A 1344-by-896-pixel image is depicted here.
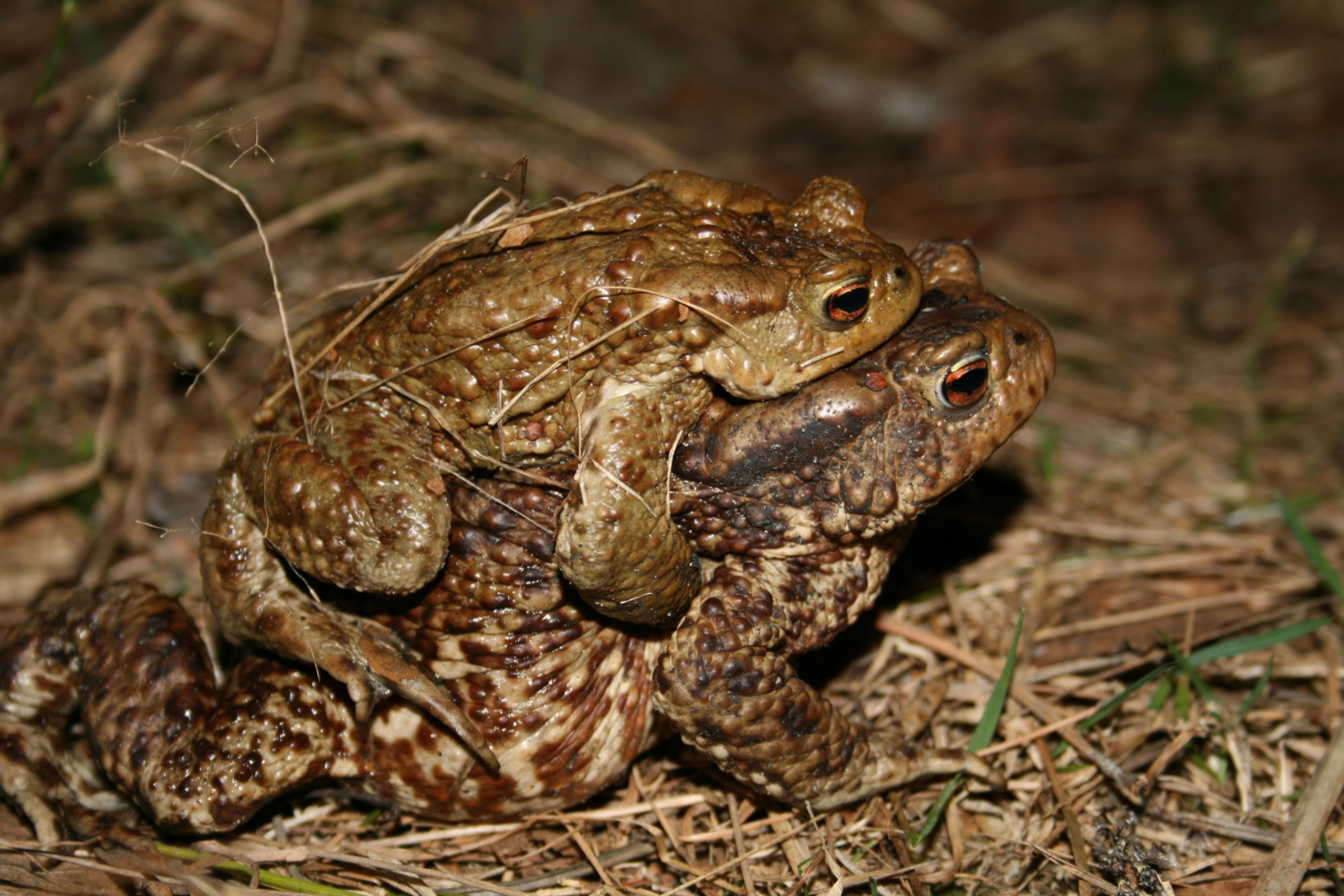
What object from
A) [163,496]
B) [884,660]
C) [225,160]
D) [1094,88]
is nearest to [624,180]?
[225,160]

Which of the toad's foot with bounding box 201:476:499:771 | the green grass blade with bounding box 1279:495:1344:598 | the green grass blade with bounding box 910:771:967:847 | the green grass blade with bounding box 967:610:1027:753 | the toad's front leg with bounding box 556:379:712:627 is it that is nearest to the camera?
the toad's front leg with bounding box 556:379:712:627

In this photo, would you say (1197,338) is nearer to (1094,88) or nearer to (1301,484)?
(1301,484)

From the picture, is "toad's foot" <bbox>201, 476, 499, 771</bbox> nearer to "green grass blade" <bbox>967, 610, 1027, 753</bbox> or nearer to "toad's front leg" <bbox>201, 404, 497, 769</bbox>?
"toad's front leg" <bbox>201, 404, 497, 769</bbox>

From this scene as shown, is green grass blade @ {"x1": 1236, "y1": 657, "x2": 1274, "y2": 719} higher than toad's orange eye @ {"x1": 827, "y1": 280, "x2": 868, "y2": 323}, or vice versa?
toad's orange eye @ {"x1": 827, "y1": 280, "x2": 868, "y2": 323}

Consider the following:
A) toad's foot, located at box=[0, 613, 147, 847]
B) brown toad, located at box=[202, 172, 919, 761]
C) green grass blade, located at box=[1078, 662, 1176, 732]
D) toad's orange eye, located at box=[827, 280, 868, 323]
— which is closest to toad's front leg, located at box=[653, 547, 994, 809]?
brown toad, located at box=[202, 172, 919, 761]

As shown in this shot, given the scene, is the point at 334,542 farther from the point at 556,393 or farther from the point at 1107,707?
the point at 1107,707

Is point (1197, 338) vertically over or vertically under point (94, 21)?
under

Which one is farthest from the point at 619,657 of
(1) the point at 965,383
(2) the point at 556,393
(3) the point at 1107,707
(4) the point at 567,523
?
(3) the point at 1107,707
